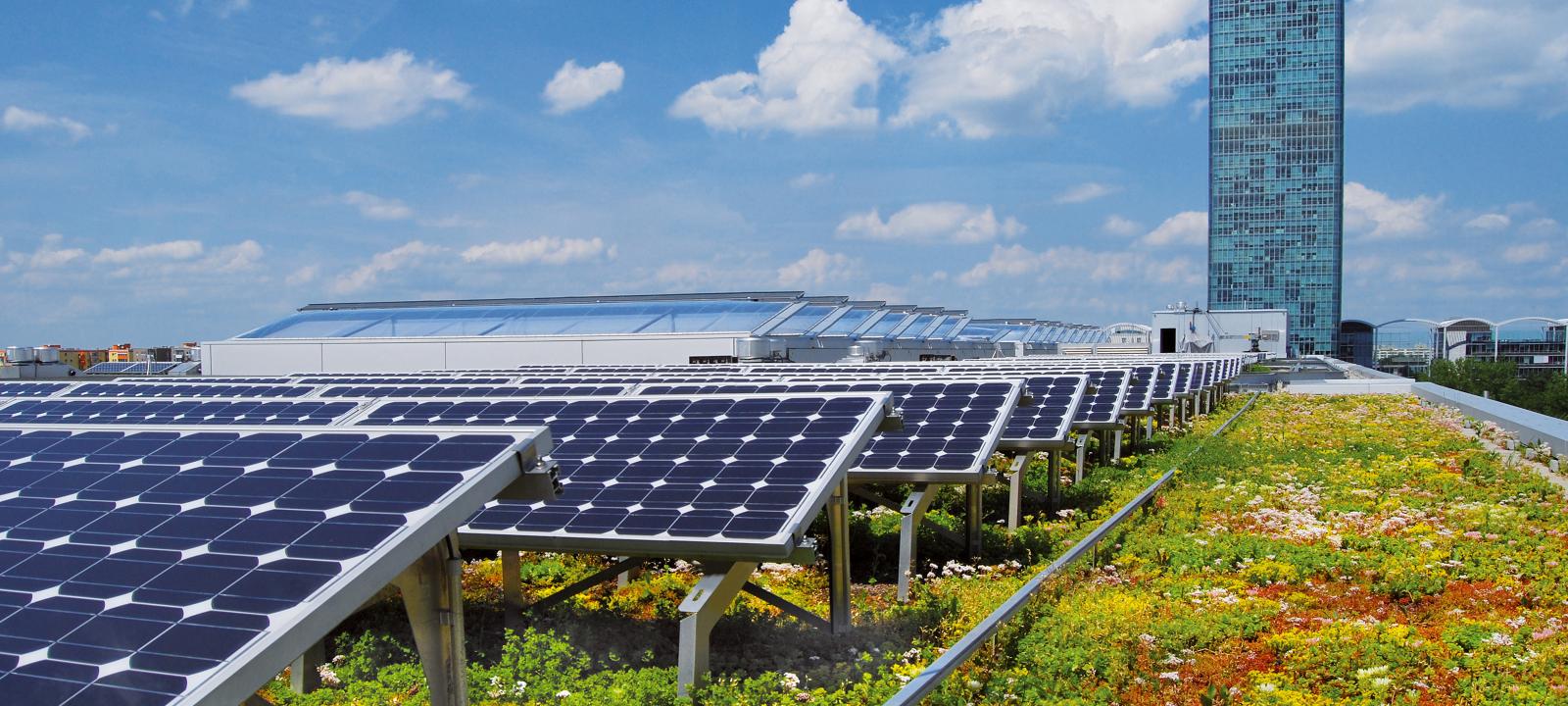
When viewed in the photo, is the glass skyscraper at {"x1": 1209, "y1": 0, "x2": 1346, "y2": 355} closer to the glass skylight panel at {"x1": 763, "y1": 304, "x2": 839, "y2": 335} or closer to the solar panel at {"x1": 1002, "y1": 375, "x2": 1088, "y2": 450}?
the glass skylight panel at {"x1": 763, "y1": 304, "x2": 839, "y2": 335}

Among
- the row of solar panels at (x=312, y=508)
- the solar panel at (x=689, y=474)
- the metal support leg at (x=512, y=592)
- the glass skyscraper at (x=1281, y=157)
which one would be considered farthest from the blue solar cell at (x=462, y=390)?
the glass skyscraper at (x=1281, y=157)

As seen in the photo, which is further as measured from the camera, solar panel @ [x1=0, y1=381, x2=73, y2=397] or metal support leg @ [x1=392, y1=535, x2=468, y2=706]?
solar panel @ [x1=0, y1=381, x2=73, y2=397]

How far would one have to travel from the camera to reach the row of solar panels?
15.4 ft

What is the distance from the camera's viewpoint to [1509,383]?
86.9m

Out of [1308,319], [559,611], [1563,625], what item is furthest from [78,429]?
[1308,319]

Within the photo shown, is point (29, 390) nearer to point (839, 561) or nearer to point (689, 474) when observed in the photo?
point (689, 474)

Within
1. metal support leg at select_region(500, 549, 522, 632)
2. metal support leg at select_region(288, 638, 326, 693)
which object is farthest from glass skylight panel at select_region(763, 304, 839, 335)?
metal support leg at select_region(288, 638, 326, 693)

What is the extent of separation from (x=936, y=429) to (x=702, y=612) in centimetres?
582

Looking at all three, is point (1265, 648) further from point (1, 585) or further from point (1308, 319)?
point (1308, 319)

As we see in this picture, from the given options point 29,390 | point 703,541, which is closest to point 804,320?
point 29,390

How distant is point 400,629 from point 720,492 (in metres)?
3.70

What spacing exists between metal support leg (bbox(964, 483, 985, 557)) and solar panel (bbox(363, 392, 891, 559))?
136 inches

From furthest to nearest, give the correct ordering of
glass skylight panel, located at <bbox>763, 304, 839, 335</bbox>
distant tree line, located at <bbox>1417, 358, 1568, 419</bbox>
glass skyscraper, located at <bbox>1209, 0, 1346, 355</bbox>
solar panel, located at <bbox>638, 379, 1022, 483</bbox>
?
glass skyscraper, located at <bbox>1209, 0, 1346, 355</bbox> < distant tree line, located at <bbox>1417, 358, 1568, 419</bbox> < glass skylight panel, located at <bbox>763, 304, 839, 335</bbox> < solar panel, located at <bbox>638, 379, 1022, 483</bbox>

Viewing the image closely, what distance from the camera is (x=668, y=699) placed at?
7.54 m
